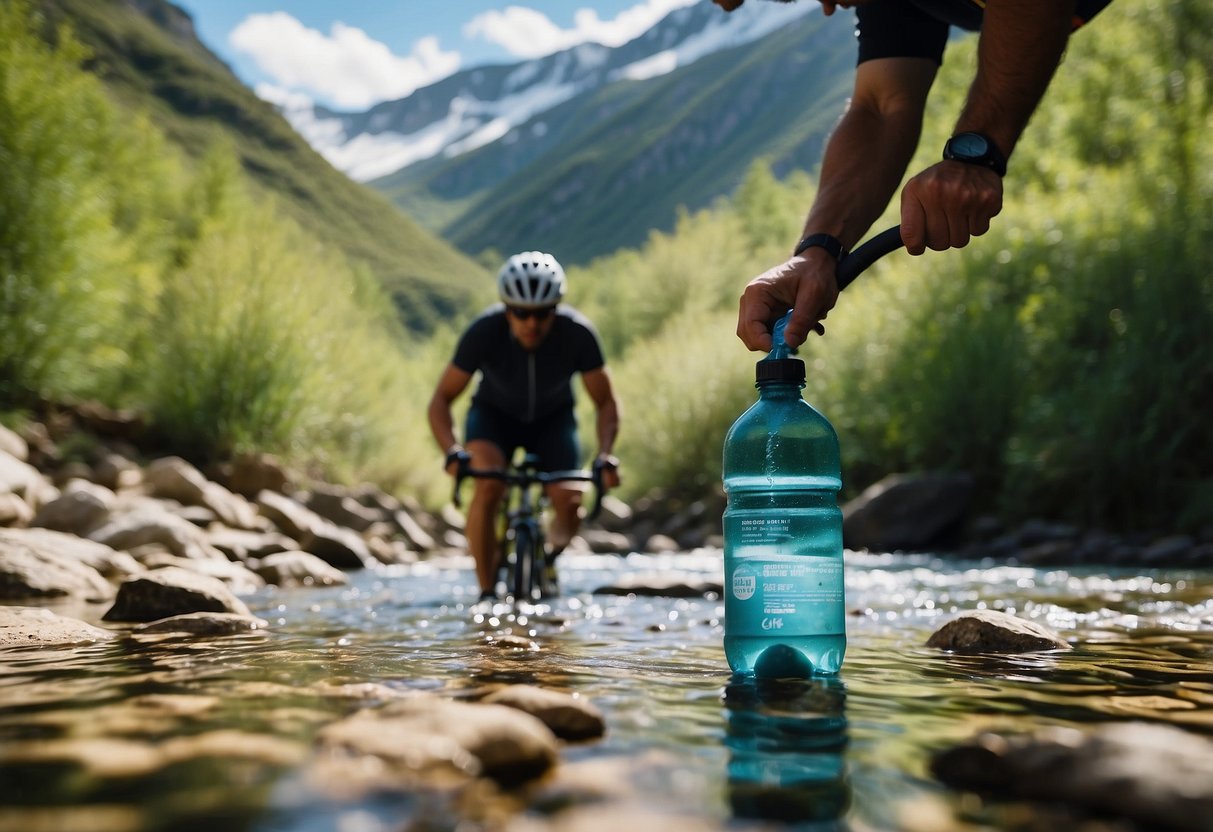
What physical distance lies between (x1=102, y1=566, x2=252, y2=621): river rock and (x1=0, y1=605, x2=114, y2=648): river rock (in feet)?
2.67

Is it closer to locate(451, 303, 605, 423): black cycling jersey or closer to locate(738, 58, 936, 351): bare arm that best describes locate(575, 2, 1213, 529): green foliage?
locate(451, 303, 605, 423): black cycling jersey

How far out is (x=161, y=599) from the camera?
5348 mm

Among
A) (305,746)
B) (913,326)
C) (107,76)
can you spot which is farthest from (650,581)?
(107,76)

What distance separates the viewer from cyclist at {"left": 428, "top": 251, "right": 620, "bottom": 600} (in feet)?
24.3

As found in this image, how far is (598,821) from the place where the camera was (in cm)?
174

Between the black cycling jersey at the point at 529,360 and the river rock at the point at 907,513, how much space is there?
13.0m

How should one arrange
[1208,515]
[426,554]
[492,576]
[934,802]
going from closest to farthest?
[934,802]
[492,576]
[1208,515]
[426,554]

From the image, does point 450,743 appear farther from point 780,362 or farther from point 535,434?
point 535,434

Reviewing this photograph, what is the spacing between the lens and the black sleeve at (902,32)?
4.09 m

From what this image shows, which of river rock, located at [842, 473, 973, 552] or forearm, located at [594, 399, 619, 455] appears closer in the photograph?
forearm, located at [594, 399, 619, 455]

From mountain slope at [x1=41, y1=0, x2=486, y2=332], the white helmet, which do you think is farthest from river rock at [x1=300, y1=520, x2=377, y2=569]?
mountain slope at [x1=41, y1=0, x2=486, y2=332]

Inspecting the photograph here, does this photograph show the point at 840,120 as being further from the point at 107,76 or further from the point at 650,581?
the point at 107,76

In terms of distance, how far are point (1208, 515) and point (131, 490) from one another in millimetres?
15497

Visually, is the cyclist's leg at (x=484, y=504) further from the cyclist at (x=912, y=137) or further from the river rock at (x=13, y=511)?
the river rock at (x=13, y=511)
